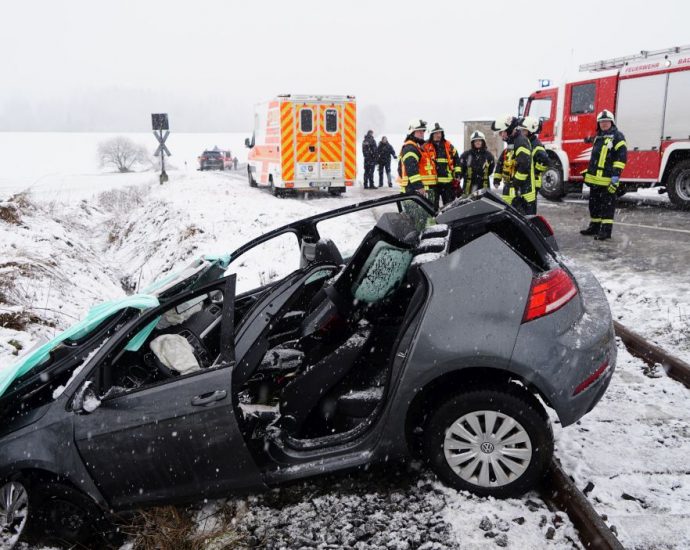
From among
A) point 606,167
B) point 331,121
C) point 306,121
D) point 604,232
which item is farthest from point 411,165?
point 331,121

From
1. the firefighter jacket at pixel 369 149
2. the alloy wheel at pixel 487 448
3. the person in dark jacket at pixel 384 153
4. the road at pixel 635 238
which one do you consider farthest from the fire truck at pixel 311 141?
the alloy wheel at pixel 487 448

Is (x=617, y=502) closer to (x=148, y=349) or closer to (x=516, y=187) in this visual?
(x=148, y=349)

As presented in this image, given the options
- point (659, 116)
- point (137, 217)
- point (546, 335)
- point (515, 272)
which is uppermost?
point (659, 116)

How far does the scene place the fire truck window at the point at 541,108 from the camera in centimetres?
1339

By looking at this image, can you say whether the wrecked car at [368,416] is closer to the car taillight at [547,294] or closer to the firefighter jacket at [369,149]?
the car taillight at [547,294]

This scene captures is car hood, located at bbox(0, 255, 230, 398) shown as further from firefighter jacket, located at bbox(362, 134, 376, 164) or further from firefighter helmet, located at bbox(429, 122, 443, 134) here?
firefighter jacket, located at bbox(362, 134, 376, 164)

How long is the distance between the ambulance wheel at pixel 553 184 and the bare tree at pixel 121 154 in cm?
3637

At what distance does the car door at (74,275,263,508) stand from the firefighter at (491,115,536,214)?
5.99m

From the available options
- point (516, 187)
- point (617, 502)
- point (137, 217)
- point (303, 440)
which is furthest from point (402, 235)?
point (137, 217)

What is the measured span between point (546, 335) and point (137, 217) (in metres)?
15.3

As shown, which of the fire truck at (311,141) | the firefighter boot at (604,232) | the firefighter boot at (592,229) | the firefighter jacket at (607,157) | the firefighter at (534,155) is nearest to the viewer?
the firefighter at (534,155)

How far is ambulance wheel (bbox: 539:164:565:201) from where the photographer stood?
13305 millimetres

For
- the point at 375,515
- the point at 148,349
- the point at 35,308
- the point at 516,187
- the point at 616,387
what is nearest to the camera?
the point at 375,515

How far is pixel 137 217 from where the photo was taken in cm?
1625
